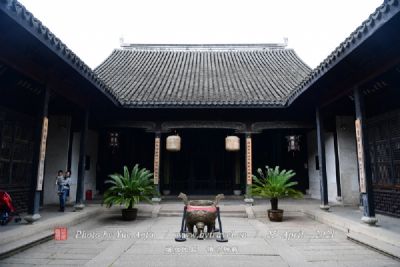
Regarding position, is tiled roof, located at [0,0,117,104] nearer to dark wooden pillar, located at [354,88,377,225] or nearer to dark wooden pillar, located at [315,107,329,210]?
dark wooden pillar, located at [354,88,377,225]

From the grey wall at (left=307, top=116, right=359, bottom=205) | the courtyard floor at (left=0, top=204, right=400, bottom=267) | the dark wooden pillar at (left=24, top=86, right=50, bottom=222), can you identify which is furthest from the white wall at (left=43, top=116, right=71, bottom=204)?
the grey wall at (left=307, top=116, right=359, bottom=205)

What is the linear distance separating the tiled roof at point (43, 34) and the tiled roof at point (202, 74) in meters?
3.08

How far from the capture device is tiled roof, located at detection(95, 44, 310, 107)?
9.52m

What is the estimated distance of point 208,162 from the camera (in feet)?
39.6

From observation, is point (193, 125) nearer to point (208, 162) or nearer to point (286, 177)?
point (208, 162)

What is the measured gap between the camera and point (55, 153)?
987 centimetres

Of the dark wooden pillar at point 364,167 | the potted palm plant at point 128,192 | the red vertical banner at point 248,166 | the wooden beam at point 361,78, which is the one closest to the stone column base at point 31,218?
the potted palm plant at point 128,192

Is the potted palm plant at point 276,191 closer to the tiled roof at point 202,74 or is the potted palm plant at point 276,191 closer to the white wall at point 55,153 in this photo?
the tiled roof at point 202,74

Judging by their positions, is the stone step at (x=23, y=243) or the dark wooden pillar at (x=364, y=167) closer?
the stone step at (x=23, y=243)

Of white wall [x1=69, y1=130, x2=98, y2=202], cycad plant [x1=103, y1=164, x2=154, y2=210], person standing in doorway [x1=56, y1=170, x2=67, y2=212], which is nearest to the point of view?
cycad plant [x1=103, y1=164, x2=154, y2=210]

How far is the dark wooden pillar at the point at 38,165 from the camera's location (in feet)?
19.9

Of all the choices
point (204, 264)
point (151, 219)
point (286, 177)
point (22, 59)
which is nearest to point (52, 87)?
point (22, 59)

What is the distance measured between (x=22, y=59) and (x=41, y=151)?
202cm

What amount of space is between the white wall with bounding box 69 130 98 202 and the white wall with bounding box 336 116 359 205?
942cm
